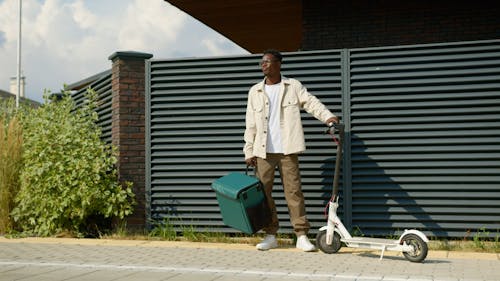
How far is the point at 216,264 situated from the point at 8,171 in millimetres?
4662

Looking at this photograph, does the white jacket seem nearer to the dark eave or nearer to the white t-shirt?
the white t-shirt

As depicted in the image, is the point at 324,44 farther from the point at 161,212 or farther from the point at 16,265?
the point at 16,265

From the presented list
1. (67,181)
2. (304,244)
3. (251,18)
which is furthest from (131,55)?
(251,18)

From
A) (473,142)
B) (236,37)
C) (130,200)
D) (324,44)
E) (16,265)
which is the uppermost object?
(236,37)

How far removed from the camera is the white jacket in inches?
297

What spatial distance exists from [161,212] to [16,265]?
275 cm

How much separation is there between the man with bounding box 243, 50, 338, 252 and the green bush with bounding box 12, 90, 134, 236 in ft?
6.85

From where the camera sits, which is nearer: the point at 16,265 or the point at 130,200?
the point at 16,265

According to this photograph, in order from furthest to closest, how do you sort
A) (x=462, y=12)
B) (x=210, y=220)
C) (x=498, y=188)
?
(x=462, y=12)
(x=210, y=220)
(x=498, y=188)

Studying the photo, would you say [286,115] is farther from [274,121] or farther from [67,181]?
[67,181]

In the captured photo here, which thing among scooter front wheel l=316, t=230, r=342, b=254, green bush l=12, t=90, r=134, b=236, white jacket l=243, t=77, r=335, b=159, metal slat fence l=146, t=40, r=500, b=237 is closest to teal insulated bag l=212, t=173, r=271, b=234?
white jacket l=243, t=77, r=335, b=159

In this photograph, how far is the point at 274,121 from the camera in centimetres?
768

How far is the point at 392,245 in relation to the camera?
663cm

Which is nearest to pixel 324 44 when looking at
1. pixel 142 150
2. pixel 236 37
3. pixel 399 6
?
pixel 399 6
